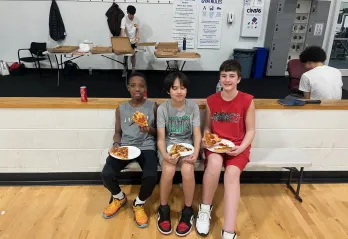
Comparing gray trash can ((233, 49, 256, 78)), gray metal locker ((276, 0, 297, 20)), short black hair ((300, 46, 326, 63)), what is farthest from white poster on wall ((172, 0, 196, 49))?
short black hair ((300, 46, 326, 63))

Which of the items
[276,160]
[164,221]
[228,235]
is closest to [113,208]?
[164,221]

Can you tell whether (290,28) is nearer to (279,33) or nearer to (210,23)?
(279,33)

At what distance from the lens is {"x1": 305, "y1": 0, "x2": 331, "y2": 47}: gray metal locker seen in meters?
5.63

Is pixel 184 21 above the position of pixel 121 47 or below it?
above

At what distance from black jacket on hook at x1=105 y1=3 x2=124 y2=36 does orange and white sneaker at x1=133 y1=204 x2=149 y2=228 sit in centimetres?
455

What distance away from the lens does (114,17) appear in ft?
18.3

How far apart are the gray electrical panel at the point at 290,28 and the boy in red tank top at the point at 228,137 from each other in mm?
4427

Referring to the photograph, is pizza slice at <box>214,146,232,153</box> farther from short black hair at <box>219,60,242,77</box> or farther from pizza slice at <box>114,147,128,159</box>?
pizza slice at <box>114,147,128,159</box>

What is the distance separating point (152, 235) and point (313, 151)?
156cm

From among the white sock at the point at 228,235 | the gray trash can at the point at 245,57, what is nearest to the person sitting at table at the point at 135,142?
the white sock at the point at 228,235

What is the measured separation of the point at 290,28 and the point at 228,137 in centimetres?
471

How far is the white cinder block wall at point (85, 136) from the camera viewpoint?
85.0 inches

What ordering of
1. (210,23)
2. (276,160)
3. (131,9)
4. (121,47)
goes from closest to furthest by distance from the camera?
(276,160) → (121,47) → (131,9) → (210,23)

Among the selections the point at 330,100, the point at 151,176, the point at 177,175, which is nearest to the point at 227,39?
the point at 330,100
